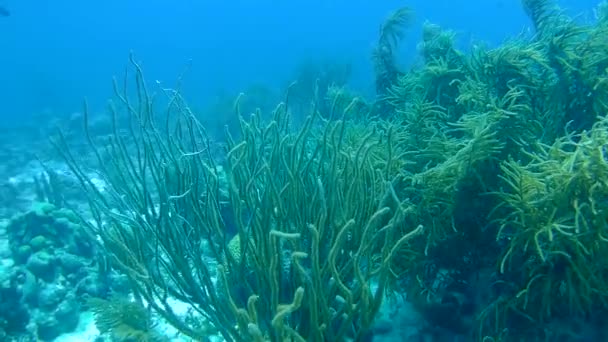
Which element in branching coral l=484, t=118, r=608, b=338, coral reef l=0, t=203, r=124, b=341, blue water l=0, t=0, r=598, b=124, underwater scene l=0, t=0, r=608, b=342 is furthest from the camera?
blue water l=0, t=0, r=598, b=124

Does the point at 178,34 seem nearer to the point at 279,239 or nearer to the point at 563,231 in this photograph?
the point at 279,239

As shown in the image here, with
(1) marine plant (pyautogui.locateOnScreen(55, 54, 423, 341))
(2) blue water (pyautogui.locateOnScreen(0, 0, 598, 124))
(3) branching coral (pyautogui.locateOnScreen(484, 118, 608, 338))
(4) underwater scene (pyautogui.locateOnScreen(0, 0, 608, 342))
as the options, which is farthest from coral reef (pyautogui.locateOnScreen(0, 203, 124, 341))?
(2) blue water (pyautogui.locateOnScreen(0, 0, 598, 124))

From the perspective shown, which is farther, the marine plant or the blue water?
the blue water

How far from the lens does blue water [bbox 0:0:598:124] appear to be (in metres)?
52.3

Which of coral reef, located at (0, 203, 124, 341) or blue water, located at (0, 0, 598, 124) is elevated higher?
blue water, located at (0, 0, 598, 124)

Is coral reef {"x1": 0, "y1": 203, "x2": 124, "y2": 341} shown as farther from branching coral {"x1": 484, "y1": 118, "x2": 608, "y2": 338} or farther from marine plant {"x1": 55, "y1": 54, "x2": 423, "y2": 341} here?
branching coral {"x1": 484, "y1": 118, "x2": 608, "y2": 338}

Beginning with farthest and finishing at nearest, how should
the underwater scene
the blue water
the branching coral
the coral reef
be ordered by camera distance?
1. the blue water
2. the coral reef
3. the underwater scene
4. the branching coral

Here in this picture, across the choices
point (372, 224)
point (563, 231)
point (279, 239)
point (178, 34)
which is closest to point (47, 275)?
point (279, 239)

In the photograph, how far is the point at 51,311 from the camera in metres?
5.52

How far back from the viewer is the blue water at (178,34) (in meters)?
52.3

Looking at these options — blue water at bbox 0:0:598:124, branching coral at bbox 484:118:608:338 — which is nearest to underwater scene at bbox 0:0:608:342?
branching coral at bbox 484:118:608:338

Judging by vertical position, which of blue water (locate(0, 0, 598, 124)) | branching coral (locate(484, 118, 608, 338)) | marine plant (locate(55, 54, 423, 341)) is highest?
blue water (locate(0, 0, 598, 124))

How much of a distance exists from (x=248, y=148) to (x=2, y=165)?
1420 centimetres

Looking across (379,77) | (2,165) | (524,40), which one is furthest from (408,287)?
(2,165)
